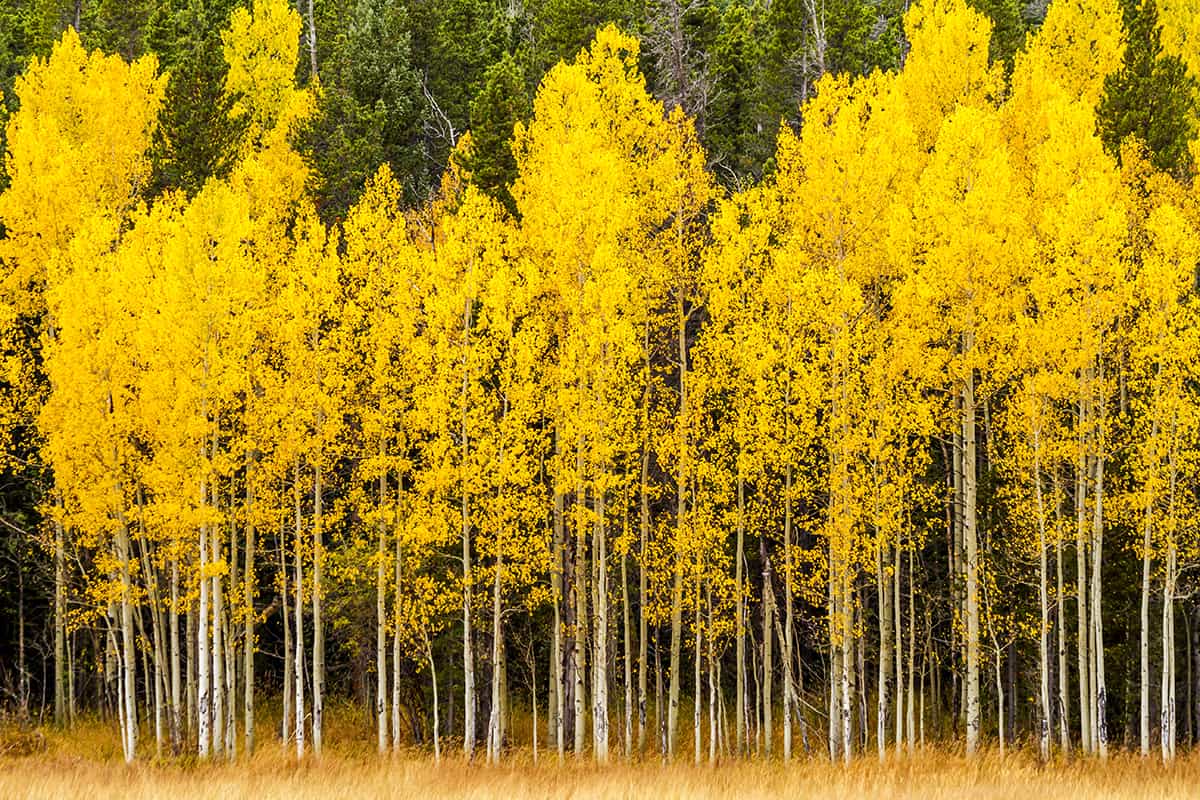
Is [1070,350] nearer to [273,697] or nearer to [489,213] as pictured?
[489,213]

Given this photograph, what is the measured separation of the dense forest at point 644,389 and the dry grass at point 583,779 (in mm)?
1285

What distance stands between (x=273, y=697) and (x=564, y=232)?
54.1 feet

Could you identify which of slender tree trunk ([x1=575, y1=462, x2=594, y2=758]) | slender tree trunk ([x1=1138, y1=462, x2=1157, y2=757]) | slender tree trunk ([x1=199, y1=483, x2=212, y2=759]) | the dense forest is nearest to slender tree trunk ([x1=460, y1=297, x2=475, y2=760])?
the dense forest

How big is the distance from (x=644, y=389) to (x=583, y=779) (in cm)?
899

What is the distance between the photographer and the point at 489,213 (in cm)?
2231

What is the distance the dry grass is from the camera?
538 inches

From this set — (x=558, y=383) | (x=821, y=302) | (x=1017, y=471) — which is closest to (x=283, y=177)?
(x=558, y=383)

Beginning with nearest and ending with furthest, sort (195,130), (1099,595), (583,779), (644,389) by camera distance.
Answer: (583,779)
(1099,595)
(644,389)
(195,130)

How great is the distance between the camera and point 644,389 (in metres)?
23.3

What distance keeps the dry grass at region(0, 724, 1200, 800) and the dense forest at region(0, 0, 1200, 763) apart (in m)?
1.29

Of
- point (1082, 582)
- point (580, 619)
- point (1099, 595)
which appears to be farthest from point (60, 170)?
point (1099, 595)

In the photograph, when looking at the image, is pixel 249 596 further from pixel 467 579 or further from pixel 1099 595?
pixel 1099 595

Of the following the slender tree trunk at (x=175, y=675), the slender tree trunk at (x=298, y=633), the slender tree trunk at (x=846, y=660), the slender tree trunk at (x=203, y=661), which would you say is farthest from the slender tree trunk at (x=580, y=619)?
the slender tree trunk at (x=175, y=675)

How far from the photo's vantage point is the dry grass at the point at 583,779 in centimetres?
1367
